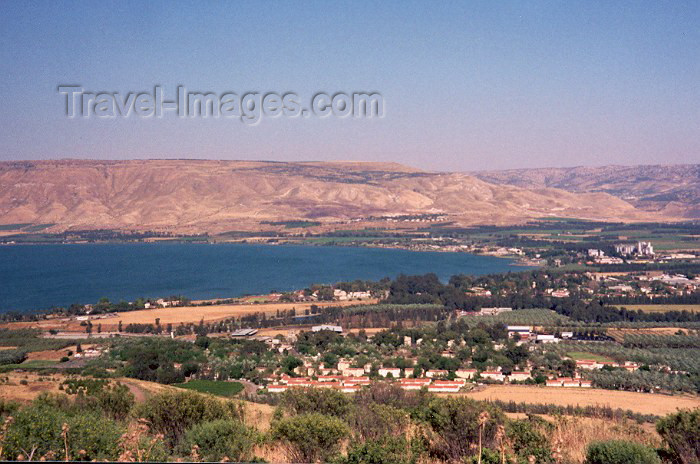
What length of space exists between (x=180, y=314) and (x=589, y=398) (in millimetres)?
19822

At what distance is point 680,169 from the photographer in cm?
14625

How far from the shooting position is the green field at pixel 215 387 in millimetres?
17250

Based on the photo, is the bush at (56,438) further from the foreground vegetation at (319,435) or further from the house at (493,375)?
the house at (493,375)

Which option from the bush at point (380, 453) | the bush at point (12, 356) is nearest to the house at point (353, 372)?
the bush at point (12, 356)

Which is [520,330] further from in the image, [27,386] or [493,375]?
[27,386]

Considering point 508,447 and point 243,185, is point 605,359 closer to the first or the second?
point 508,447

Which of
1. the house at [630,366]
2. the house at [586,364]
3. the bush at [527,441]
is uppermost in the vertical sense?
the bush at [527,441]

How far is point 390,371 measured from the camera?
66.3ft

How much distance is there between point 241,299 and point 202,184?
6421 centimetres

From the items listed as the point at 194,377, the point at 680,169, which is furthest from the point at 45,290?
the point at 680,169

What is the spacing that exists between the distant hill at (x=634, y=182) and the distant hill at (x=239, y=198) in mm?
3780

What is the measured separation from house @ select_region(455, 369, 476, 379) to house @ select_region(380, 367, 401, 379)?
171cm

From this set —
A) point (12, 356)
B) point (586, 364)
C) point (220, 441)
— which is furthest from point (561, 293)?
point (220, 441)

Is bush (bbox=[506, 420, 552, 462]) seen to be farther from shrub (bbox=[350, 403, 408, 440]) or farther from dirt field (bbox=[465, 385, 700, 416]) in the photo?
dirt field (bbox=[465, 385, 700, 416])
